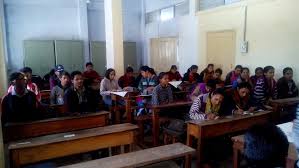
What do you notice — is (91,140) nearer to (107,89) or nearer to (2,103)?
(2,103)

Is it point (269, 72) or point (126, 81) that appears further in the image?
point (126, 81)

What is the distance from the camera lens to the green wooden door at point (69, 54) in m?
10.1

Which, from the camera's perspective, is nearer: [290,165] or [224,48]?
[290,165]

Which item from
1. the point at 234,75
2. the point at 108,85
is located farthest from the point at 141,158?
the point at 234,75

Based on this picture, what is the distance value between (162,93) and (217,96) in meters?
1.42

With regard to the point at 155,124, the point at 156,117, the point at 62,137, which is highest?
the point at 62,137

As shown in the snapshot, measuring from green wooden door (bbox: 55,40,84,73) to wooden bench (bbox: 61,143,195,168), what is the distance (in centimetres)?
815

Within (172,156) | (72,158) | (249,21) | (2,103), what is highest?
(249,21)

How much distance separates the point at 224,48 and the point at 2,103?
20.1ft

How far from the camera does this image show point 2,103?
3.82 metres

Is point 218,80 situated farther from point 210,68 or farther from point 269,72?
point 210,68

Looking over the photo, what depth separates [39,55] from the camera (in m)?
9.87

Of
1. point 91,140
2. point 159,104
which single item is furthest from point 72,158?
point 159,104

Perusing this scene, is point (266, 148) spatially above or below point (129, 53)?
below
